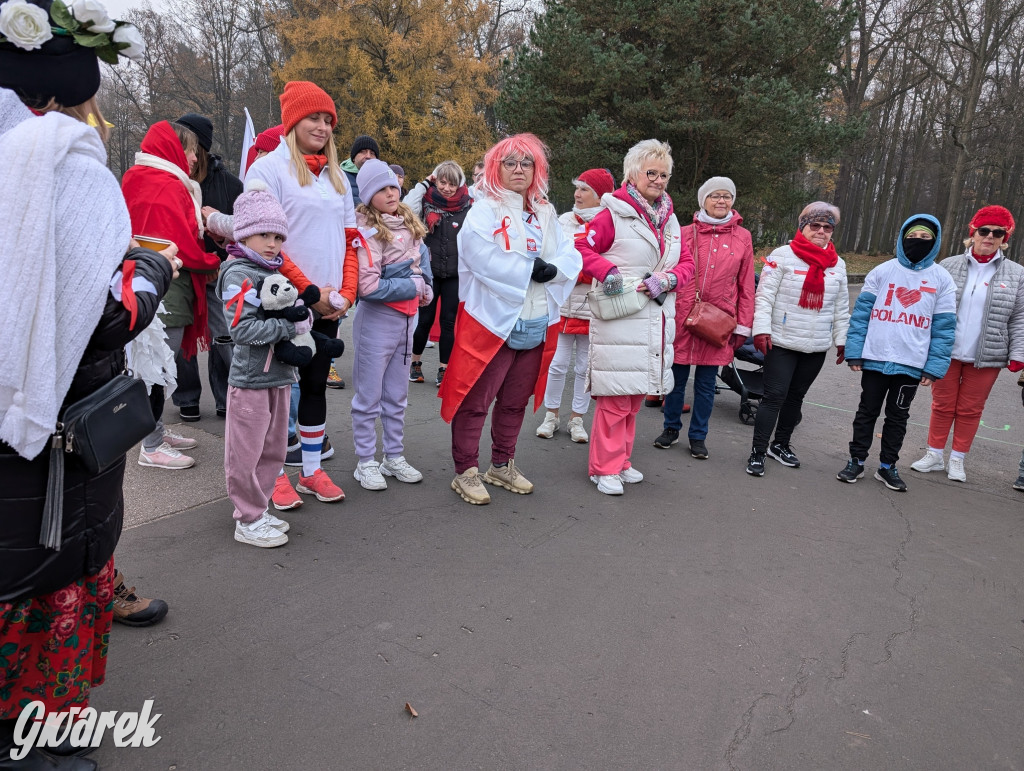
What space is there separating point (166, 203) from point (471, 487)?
2.57m

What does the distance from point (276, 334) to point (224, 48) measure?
2850 centimetres

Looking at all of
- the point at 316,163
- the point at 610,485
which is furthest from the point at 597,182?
the point at 316,163

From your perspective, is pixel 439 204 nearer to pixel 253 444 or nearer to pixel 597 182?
pixel 597 182

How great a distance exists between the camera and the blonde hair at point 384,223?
4.27 metres

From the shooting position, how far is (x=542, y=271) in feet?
13.7

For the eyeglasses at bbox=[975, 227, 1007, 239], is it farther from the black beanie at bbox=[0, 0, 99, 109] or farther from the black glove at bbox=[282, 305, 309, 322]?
the black beanie at bbox=[0, 0, 99, 109]

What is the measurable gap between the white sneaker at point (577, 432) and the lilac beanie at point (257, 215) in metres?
3.14

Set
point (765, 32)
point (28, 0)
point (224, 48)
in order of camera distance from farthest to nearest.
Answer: point (224, 48)
point (765, 32)
point (28, 0)

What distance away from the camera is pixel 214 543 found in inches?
139

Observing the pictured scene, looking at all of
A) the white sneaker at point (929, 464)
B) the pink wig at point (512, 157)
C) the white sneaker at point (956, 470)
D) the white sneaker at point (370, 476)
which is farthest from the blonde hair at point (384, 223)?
the white sneaker at point (956, 470)

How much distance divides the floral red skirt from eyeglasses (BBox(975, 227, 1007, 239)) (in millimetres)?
6015

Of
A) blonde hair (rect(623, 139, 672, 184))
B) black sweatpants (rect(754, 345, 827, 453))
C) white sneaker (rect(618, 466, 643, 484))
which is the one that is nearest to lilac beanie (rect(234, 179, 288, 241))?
blonde hair (rect(623, 139, 672, 184))

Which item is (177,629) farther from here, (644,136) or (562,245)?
(644,136)

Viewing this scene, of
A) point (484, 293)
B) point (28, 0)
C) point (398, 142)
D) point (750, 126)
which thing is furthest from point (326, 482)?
point (398, 142)
